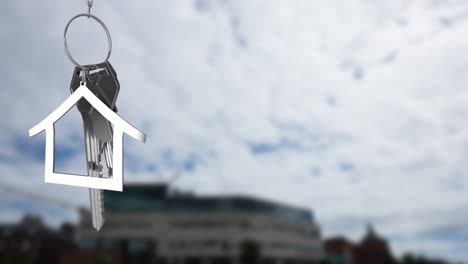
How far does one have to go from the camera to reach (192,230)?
202 ft

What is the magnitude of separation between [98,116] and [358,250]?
306 ft

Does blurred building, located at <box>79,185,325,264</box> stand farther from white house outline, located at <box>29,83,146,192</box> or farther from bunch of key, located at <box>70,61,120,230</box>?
white house outline, located at <box>29,83,146,192</box>

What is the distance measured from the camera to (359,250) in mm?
87750

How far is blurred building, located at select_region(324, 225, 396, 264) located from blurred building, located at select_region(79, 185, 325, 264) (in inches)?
775

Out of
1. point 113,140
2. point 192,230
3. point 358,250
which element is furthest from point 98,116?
point 358,250

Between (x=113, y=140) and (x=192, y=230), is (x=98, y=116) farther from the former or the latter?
(x=192, y=230)

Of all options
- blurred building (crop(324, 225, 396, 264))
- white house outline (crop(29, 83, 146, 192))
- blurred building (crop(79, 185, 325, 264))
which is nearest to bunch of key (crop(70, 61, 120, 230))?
white house outline (crop(29, 83, 146, 192))

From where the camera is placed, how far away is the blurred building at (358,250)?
80.8m

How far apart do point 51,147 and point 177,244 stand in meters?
62.3

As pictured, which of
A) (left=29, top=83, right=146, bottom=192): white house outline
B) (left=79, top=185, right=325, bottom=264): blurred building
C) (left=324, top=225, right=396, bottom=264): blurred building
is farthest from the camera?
(left=324, top=225, right=396, bottom=264): blurred building

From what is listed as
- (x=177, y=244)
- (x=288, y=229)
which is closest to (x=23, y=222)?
(x=177, y=244)

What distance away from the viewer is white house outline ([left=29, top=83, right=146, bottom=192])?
5.28 feet

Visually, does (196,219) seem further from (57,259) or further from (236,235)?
(57,259)

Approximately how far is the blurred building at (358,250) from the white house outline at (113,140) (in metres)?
81.8
